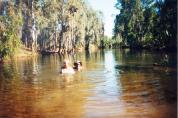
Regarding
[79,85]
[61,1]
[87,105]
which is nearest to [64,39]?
[61,1]

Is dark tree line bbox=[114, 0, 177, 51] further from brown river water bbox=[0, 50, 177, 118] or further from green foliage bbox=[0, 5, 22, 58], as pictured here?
brown river water bbox=[0, 50, 177, 118]

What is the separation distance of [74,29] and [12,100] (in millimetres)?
51253

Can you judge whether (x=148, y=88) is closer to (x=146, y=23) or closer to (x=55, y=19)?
(x=55, y=19)

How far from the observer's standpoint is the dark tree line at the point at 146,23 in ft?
143

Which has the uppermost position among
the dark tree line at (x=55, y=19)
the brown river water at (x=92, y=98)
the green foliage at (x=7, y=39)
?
the dark tree line at (x=55, y=19)

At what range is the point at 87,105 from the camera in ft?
44.9

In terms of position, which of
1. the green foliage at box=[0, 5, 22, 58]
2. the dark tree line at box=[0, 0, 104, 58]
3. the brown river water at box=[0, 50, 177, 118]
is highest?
the dark tree line at box=[0, 0, 104, 58]

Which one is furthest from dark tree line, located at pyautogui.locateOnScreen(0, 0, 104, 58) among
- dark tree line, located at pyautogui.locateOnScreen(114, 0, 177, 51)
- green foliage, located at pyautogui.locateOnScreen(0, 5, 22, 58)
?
green foliage, located at pyautogui.locateOnScreen(0, 5, 22, 58)

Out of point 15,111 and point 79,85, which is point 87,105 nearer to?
point 15,111

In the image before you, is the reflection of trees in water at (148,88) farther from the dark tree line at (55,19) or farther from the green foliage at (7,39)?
the dark tree line at (55,19)

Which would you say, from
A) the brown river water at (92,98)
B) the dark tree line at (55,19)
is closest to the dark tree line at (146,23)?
the dark tree line at (55,19)

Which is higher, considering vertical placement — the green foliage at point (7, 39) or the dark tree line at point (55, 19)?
the dark tree line at point (55, 19)

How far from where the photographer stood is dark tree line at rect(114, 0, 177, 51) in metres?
43.7

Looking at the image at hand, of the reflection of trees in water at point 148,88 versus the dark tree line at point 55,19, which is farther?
the dark tree line at point 55,19
